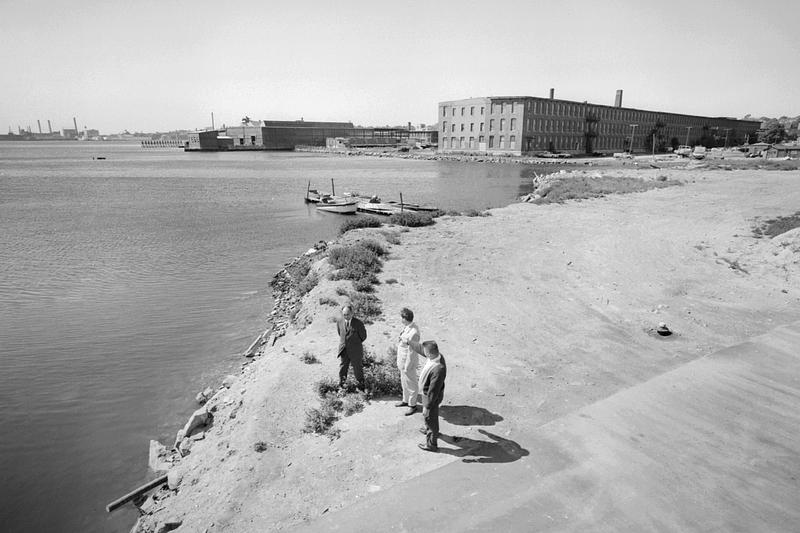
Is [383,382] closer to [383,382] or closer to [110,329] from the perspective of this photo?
[383,382]

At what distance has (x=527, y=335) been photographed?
12570 mm

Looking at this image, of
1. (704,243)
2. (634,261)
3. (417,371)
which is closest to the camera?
(417,371)

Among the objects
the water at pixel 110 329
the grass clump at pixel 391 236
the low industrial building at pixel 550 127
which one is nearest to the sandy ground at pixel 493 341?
the grass clump at pixel 391 236

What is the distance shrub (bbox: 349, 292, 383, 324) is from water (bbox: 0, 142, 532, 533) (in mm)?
3938

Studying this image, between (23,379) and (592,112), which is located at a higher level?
(592,112)

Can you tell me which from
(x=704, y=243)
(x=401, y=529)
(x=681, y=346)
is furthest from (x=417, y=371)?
(x=704, y=243)

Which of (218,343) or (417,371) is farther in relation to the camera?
(218,343)

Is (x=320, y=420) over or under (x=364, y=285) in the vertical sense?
under

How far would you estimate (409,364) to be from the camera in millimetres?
8609

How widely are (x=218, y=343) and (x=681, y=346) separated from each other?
13446 mm

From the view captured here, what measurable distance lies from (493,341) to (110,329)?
45.0 ft

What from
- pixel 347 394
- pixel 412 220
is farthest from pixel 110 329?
pixel 412 220

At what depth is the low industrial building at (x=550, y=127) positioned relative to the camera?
10419cm

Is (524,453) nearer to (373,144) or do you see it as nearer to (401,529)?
(401,529)
